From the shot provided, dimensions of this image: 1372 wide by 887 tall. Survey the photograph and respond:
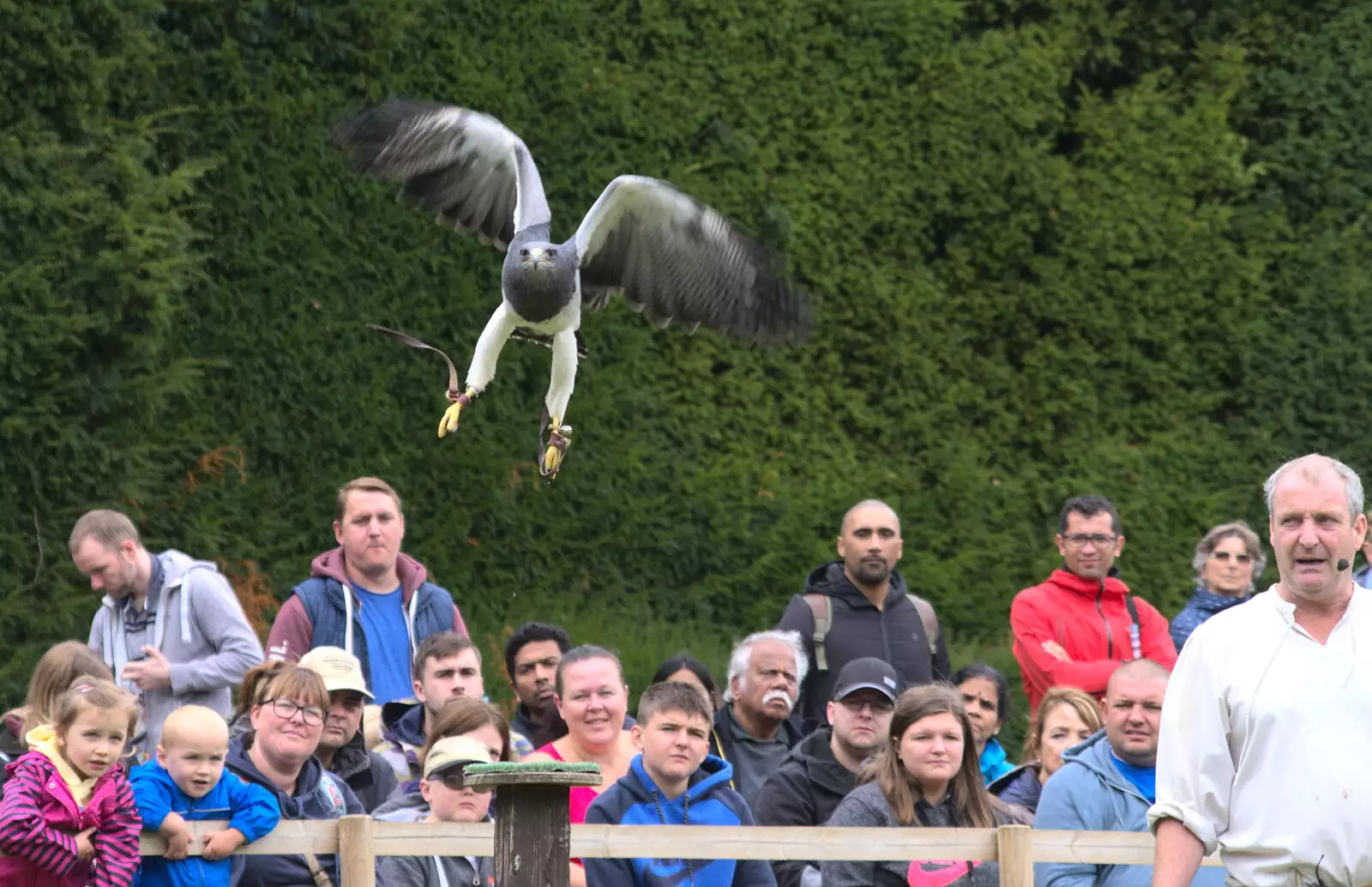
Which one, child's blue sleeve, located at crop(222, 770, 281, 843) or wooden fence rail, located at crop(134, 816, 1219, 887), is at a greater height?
child's blue sleeve, located at crop(222, 770, 281, 843)

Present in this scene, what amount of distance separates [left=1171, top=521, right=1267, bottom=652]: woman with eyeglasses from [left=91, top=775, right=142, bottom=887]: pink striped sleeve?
437cm

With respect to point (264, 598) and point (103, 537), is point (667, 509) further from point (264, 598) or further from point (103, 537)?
point (103, 537)

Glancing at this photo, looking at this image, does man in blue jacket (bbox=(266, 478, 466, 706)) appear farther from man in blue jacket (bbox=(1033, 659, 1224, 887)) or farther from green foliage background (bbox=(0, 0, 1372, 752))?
man in blue jacket (bbox=(1033, 659, 1224, 887))

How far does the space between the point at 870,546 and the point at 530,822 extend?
11.5 ft

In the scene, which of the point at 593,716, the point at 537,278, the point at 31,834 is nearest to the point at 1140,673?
the point at 593,716

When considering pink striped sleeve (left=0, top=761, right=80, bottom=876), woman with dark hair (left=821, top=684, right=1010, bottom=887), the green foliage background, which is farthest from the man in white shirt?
the green foliage background

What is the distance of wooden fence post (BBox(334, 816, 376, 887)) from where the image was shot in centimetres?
509

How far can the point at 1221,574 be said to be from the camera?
26.6 ft

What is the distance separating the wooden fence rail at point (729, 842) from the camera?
16.9 ft

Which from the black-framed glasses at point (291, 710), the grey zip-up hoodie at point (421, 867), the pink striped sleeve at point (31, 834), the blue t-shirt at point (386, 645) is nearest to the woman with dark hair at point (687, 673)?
the blue t-shirt at point (386, 645)

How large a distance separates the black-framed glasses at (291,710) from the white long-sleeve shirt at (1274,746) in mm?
2395

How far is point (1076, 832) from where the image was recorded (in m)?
5.50

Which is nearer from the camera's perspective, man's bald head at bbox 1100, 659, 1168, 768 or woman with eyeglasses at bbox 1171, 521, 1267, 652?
man's bald head at bbox 1100, 659, 1168, 768

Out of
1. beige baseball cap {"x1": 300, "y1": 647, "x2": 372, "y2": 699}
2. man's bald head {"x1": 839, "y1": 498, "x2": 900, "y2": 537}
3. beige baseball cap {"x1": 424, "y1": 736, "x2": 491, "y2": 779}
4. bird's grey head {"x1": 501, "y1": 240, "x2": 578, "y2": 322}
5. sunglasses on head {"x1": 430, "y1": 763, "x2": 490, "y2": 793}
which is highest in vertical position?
bird's grey head {"x1": 501, "y1": 240, "x2": 578, "y2": 322}
